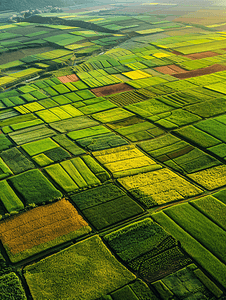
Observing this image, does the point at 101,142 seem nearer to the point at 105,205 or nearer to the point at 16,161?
the point at 16,161

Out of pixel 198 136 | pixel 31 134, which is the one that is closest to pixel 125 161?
pixel 198 136

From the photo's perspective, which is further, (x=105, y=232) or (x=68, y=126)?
(x=68, y=126)

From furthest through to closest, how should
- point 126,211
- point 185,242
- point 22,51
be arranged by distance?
point 22,51 < point 126,211 < point 185,242

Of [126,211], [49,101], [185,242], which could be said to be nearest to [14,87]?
[49,101]

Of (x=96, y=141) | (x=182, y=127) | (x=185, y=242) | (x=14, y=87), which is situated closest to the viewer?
(x=185, y=242)

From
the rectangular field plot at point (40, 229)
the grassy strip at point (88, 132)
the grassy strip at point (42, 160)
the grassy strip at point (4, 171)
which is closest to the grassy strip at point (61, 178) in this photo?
the grassy strip at point (42, 160)

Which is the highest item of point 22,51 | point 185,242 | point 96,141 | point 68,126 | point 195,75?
point 22,51

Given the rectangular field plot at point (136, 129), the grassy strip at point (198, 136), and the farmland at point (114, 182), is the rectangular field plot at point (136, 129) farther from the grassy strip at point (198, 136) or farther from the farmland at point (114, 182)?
the grassy strip at point (198, 136)

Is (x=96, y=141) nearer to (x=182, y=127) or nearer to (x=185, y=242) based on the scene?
(x=182, y=127)
